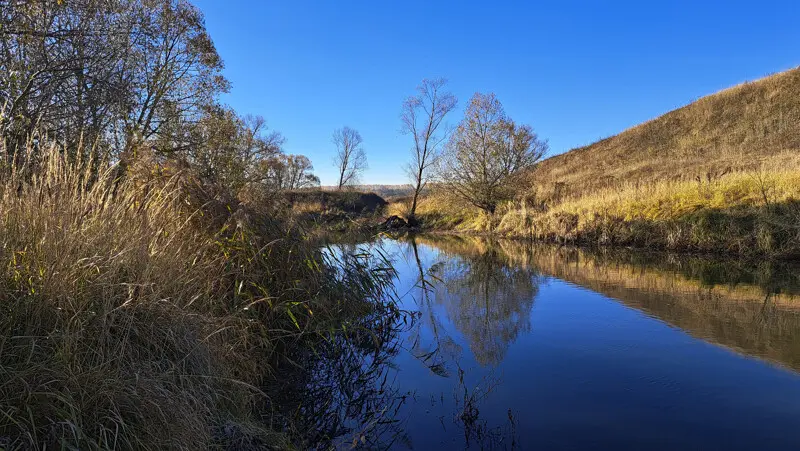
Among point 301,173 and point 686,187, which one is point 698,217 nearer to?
point 686,187

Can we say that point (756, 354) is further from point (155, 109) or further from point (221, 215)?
point (155, 109)

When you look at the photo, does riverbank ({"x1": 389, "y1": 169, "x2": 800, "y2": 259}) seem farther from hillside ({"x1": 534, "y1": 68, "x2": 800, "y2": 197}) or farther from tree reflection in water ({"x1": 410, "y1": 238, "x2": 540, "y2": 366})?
hillside ({"x1": 534, "y1": 68, "x2": 800, "y2": 197})

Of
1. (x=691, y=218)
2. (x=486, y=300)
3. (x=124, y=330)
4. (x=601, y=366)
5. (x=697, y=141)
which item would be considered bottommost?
(x=601, y=366)

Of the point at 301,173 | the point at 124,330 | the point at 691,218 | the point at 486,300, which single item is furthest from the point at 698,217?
the point at 301,173

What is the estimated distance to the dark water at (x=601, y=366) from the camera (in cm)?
313

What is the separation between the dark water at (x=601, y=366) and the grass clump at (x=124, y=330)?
1165mm

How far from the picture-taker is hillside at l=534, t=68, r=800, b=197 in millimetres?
24141

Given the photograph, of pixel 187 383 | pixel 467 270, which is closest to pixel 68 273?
pixel 187 383

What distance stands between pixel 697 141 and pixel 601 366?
107 feet

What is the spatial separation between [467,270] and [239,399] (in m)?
8.21

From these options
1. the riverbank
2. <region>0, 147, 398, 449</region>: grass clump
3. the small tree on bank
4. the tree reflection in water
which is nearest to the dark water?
the tree reflection in water

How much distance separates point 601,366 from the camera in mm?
4418

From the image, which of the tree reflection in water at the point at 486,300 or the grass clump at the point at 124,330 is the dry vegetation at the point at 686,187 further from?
the grass clump at the point at 124,330

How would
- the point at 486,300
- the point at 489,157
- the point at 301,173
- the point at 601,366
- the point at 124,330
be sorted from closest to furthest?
the point at 124,330
the point at 601,366
the point at 486,300
the point at 489,157
the point at 301,173
